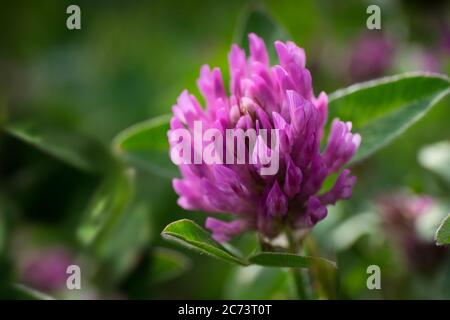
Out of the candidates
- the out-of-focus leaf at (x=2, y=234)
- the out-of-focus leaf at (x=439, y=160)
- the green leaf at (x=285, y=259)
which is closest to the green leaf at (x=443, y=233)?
the green leaf at (x=285, y=259)

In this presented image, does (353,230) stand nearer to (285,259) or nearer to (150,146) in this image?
(150,146)

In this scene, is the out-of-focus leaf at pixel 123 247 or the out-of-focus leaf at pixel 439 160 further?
the out-of-focus leaf at pixel 123 247

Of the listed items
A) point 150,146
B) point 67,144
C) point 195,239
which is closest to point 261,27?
point 150,146

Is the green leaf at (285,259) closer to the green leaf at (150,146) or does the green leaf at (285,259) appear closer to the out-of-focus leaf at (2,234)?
the green leaf at (150,146)
